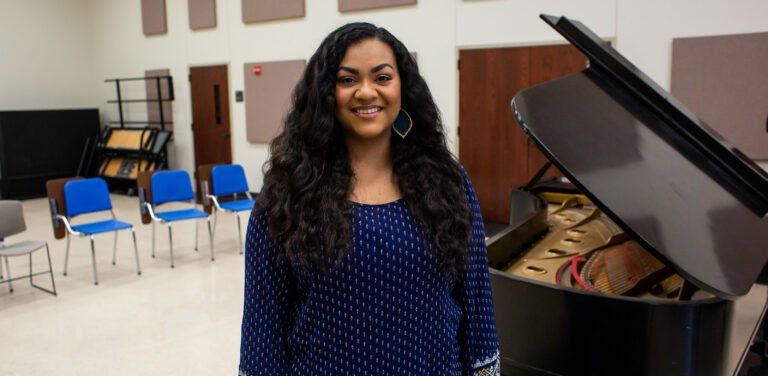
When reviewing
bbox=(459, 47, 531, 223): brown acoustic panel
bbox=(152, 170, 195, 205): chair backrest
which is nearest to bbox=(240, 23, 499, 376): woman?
bbox=(152, 170, 195, 205): chair backrest

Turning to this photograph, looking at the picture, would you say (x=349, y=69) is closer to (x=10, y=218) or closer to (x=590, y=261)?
(x=590, y=261)

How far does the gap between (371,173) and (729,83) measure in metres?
4.98

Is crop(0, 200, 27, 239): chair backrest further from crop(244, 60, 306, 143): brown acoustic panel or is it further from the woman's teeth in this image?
the woman's teeth

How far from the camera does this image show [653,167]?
2016mm

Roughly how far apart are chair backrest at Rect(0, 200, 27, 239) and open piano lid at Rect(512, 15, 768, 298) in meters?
4.05

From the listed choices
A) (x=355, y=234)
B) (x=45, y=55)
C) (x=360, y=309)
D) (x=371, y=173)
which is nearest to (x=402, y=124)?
(x=371, y=173)

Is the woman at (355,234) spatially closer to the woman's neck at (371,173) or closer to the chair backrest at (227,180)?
the woman's neck at (371,173)

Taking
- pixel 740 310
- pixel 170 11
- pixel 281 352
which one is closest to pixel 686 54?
pixel 740 310

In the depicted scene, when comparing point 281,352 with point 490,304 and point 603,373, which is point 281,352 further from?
point 603,373

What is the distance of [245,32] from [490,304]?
7367 millimetres

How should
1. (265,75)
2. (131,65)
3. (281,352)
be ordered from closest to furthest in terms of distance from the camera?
(281,352)
(265,75)
(131,65)

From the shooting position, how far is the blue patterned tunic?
3.76ft

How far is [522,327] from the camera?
6.26 feet

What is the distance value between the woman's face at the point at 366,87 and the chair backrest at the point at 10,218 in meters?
4.19
